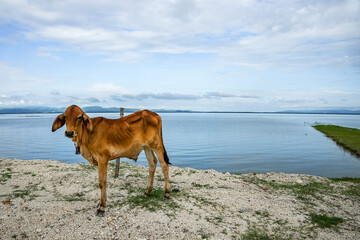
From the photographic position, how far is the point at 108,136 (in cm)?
773

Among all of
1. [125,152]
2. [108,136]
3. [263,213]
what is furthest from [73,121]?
[263,213]

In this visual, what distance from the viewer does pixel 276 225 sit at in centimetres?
762

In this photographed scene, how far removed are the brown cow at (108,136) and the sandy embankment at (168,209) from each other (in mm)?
1136

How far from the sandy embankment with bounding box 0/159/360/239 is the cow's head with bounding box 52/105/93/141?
2.54 m

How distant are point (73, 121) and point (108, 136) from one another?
117 cm

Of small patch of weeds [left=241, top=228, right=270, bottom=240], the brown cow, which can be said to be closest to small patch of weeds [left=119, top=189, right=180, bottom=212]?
the brown cow

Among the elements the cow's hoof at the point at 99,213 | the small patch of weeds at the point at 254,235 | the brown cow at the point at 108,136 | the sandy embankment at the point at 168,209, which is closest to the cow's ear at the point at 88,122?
the brown cow at the point at 108,136

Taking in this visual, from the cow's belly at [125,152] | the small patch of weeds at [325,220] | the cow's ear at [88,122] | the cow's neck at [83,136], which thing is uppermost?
the cow's ear at [88,122]

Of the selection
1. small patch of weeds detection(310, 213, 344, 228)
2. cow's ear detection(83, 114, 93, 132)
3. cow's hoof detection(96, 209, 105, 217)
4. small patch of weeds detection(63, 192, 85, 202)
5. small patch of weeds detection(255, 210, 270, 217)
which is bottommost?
small patch of weeds detection(310, 213, 344, 228)

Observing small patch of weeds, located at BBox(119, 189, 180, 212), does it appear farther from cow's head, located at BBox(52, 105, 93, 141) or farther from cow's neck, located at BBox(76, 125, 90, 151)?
cow's head, located at BBox(52, 105, 93, 141)

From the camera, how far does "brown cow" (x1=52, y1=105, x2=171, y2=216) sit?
7.45 metres

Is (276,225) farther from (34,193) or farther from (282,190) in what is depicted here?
(34,193)

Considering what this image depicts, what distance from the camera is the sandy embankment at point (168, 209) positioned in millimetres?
6727

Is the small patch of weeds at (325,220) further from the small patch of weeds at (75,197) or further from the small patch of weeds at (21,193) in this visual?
the small patch of weeds at (21,193)
